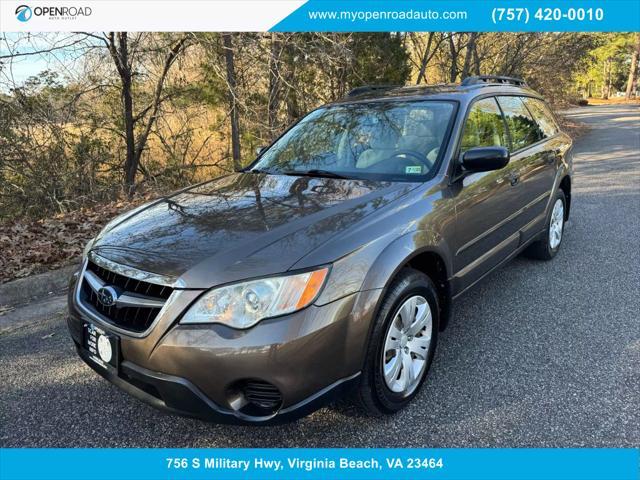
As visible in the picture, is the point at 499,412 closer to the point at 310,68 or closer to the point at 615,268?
the point at 615,268

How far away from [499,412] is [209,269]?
67.0 inches

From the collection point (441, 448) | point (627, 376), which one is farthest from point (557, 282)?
point (441, 448)

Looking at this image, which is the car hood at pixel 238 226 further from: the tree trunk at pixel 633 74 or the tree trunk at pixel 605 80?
the tree trunk at pixel 605 80

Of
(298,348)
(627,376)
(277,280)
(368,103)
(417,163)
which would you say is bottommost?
(627,376)

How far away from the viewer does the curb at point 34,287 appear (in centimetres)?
412

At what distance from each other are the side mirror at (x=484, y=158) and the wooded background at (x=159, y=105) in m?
6.37

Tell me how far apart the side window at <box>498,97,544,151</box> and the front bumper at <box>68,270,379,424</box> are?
2579mm

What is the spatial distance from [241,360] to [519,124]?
3.34 m

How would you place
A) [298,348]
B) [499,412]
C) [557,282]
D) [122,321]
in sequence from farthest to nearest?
[557,282] < [499,412] < [122,321] < [298,348]

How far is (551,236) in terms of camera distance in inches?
190

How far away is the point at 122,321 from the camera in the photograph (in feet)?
7.31

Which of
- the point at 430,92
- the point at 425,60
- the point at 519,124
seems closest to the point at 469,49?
the point at 425,60

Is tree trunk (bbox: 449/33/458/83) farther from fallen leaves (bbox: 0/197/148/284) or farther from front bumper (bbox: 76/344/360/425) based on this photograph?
front bumper (bbox: 76/344/360/425)

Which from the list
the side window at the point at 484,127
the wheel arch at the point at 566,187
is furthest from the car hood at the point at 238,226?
the wheel arch at the point at 566,187
